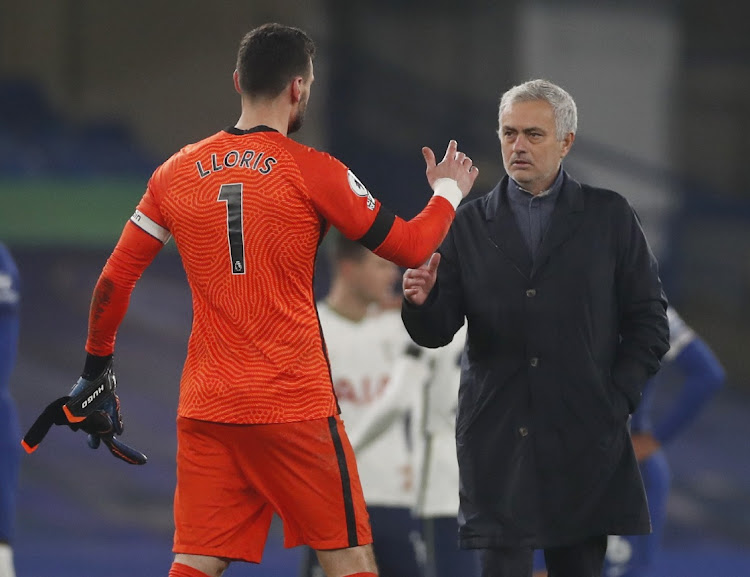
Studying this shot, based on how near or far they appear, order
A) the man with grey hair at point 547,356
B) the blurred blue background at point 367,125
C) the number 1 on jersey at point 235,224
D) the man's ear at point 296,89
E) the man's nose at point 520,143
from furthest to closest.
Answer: the blurred blue background at point 367,125 < the man's nose at point 520,143 < the man with grey hair at point 547,356 < the man's ear at point 296,89 < the number 1 on jersey at point 235,224

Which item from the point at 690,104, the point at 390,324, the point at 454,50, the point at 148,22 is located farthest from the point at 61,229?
the point at 690,104

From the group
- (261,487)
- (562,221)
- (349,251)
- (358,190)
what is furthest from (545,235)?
(349,251)

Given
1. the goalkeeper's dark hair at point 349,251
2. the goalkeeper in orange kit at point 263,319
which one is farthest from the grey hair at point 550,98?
the goalkeeper's dark hair at point 349,251

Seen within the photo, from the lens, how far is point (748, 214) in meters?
13.6

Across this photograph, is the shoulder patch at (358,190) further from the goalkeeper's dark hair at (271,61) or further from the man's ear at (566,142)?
the man's ear at (566,142)

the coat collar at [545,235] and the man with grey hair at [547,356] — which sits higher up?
the coat collar at [545,235]

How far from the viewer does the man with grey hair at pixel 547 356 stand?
147 inches

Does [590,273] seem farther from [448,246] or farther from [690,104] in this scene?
[690,104]

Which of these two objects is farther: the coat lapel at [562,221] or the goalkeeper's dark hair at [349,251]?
the goalkeeper's dark hair at [349,251]

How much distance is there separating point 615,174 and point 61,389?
5.79 meters

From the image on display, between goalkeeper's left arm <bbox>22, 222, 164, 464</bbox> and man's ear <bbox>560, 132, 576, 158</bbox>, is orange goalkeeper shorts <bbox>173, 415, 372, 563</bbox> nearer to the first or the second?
goalkeeper's left arm <bbox>22, 222, 164, 464</bbox>

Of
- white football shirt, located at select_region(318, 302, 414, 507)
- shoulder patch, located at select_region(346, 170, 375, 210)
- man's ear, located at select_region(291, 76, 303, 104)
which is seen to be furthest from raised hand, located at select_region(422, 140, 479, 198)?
white football shirt, located at select_region(318, 302, 414, 507)

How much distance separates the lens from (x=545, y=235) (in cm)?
382

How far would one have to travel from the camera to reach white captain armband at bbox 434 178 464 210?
3.70 meters
